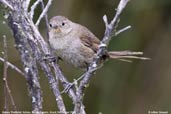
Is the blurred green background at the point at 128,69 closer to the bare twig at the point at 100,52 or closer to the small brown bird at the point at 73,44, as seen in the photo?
the small brown bird at the point at 73,44

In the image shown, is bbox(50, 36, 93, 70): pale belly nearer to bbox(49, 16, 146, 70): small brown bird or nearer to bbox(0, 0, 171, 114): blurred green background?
bbox(49, 16, 146, 70): small brown bird

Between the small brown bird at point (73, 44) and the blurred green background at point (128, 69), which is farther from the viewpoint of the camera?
the blurred green background at point (128, 69)

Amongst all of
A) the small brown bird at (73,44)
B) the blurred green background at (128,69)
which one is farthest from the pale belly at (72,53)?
the blurred green background at (128,69)

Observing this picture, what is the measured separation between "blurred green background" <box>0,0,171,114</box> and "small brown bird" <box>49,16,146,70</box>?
1209 mm

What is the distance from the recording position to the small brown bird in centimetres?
405

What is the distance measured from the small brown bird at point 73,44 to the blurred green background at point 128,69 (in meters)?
1.21

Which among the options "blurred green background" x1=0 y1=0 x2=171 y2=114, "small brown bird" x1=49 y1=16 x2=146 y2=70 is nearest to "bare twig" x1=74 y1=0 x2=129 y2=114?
"small brown bird" x1=49 y1=16 x2=146 y2=70

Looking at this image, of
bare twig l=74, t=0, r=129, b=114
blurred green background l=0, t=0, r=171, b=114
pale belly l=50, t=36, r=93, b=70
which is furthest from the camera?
blurred green background l=0, t=0, r=171, b=114

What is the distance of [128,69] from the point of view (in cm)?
582

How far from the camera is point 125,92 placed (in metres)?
5.79

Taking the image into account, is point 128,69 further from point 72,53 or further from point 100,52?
point 100,52

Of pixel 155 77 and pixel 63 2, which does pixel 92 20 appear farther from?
pixel 155 77

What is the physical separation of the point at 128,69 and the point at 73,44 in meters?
1.77

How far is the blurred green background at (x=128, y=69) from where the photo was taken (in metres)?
5.59
